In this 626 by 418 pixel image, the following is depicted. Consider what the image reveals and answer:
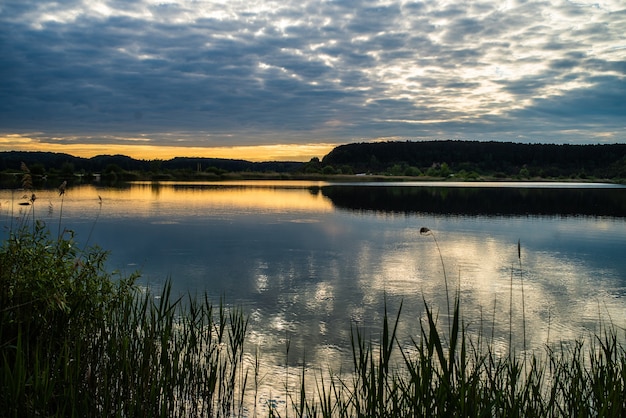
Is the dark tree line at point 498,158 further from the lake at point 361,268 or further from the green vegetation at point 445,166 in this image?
the lake at point 361,268

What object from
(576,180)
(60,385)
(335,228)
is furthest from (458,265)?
(576,180)

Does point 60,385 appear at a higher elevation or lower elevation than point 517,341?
higher

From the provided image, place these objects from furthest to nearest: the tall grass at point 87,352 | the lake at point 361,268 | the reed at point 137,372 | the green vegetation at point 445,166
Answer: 1. the green vegetation at point 445,166
2. the lake at point 361,268
3. the tall grass at point 87,352
4. the reed at point 137,372

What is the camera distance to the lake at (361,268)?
696 cm

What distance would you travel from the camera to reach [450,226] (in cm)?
1894

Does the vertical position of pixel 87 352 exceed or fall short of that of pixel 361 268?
it exceeds it

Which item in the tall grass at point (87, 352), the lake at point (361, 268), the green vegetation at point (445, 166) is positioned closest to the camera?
the tall grass at point (87, 352)

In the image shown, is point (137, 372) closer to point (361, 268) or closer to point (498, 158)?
point (361, 268)

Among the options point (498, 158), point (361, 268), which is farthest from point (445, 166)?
point (361, 268)

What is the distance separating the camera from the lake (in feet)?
22.9

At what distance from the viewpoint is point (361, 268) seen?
11.3m

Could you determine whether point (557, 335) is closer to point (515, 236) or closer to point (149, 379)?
point (149, 379)

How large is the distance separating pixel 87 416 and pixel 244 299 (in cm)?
479

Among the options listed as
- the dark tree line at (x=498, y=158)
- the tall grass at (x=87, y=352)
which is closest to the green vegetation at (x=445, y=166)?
the dark tree line at (x=498, y=158)
